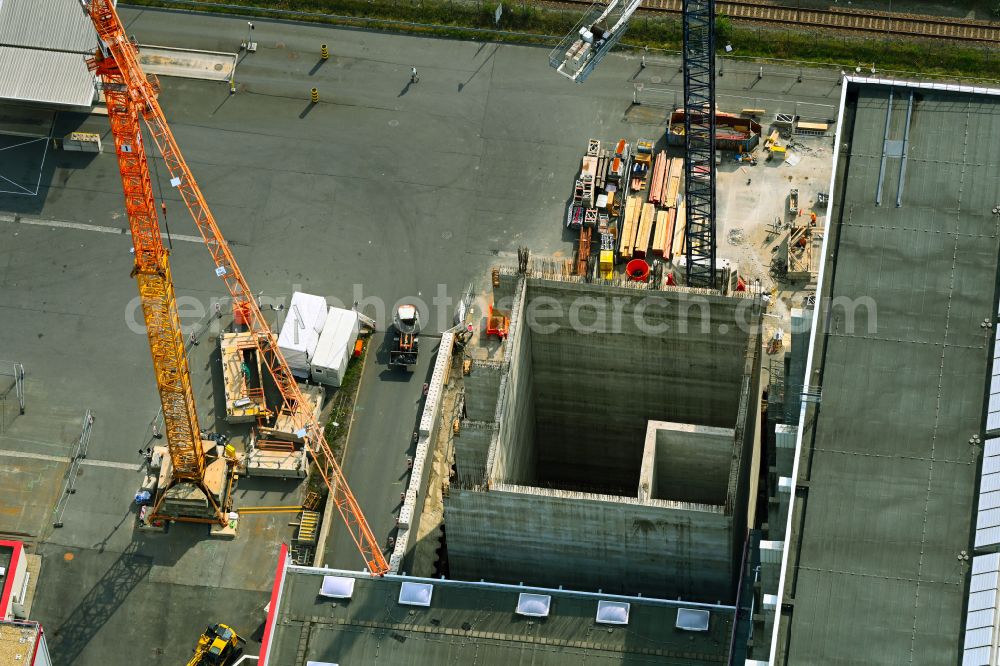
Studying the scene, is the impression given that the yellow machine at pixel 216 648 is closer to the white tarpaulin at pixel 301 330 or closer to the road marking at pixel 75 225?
the white tarpaulin at pixel 301 330

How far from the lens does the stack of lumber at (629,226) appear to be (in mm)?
150125

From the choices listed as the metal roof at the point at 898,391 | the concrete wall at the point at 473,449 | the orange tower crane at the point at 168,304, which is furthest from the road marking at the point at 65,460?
the metal roof at the point at 898,391

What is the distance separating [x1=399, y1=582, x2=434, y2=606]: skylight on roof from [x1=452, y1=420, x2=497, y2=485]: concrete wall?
927cm

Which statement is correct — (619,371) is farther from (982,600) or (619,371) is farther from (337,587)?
(982,600)

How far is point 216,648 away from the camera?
127 meters

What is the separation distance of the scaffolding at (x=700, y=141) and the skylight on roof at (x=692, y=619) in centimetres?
3795

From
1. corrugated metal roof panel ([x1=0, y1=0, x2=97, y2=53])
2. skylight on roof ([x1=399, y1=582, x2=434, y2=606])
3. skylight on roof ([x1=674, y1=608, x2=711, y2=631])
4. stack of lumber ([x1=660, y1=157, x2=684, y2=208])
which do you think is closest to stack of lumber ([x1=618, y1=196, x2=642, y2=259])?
stack of lumber ([x1=660, y1=157, x2=684, y2=208])

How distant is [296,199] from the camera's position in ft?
513

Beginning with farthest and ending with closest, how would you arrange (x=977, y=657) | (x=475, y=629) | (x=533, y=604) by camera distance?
(x=533, y=604), (x=475, y=629), (x=977, y=657)

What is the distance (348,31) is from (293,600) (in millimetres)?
73935

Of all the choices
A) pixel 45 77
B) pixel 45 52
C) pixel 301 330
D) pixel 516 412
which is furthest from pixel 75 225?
pixel 516 412

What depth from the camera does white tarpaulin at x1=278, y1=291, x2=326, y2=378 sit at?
142 metres

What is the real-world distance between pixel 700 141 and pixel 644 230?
1794 centimetres

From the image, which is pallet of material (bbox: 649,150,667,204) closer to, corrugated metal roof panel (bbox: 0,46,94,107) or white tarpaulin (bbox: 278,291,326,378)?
white tarpaulin (bbox: 278,291,326,378)
